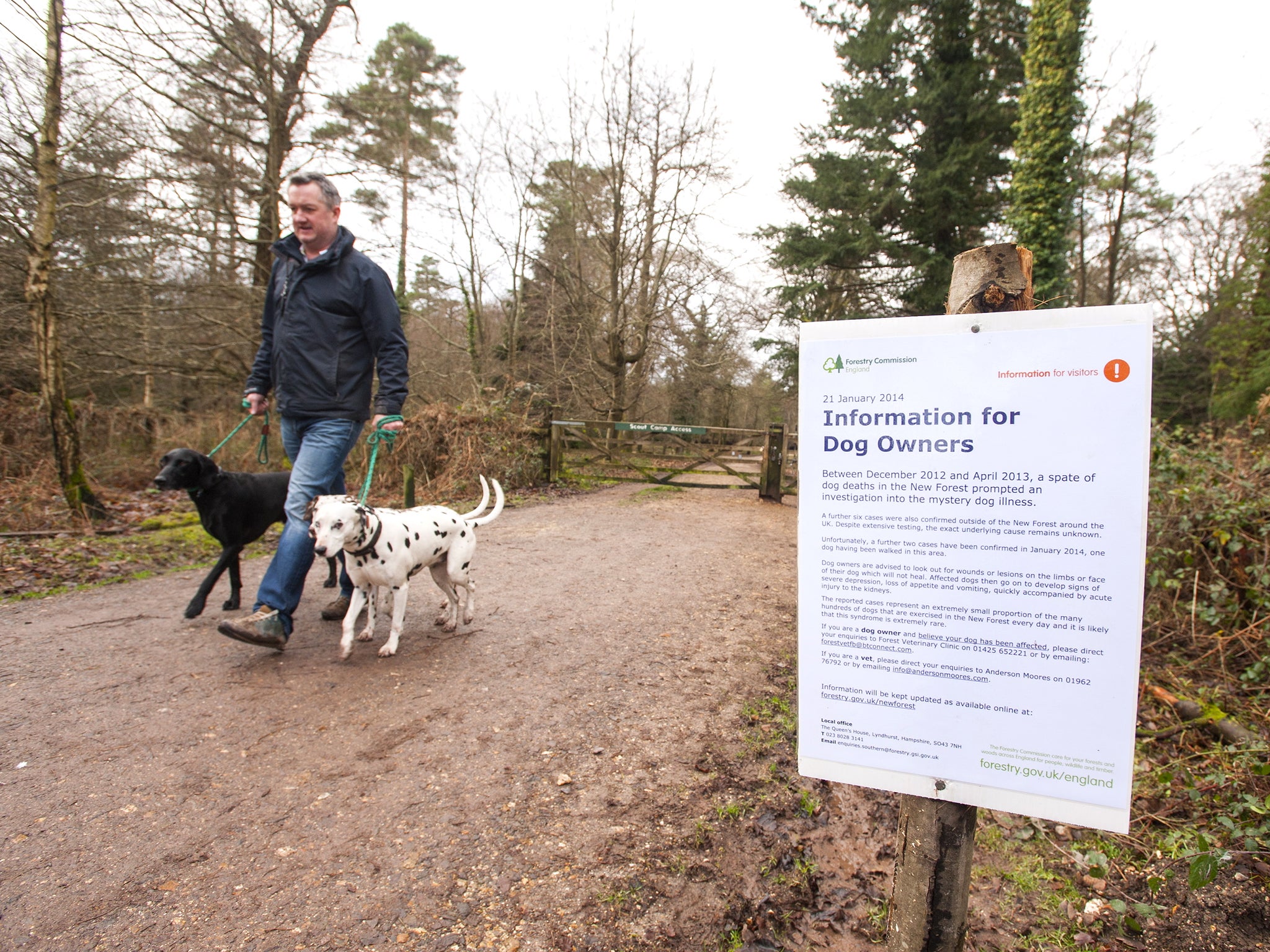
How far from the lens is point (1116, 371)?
1.30 m

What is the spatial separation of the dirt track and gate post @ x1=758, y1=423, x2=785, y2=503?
7272mm

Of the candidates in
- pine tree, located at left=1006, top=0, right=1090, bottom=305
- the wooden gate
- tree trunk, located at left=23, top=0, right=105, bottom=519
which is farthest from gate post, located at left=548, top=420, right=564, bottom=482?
pine tree, located at left=1006, top=0, right=1090, bottom=305

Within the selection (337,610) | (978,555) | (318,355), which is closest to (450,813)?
(978,555)

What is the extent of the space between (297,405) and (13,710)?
1.93 m

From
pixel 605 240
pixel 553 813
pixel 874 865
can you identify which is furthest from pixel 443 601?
pixel 605 240

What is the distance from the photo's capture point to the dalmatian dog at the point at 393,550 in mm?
3295

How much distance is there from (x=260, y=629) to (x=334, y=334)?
1710 millimetres

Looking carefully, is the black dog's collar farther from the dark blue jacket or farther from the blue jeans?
the dark blue jacket

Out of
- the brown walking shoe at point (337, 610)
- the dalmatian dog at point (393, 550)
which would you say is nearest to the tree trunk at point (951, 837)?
the dalmatian dog at point (393, 550)

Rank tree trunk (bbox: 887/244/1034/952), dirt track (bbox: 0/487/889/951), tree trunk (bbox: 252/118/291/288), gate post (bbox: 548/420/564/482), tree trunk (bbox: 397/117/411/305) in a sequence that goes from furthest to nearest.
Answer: tree trunk (bbox: 397/117/411/305) < gate post (bbox: 548/420/564/482) < tree trunk (bbox: 252/118/291/288) < dirt track (bbox: 0/487/889/951) < tree trunk (bbox: 887/244/1034/952)

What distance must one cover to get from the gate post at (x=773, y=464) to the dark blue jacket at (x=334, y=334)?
8.84 m

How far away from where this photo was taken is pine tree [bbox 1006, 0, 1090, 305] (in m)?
13.9

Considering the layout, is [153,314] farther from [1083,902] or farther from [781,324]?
[781,324]

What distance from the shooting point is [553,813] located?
→ 2.37 m
